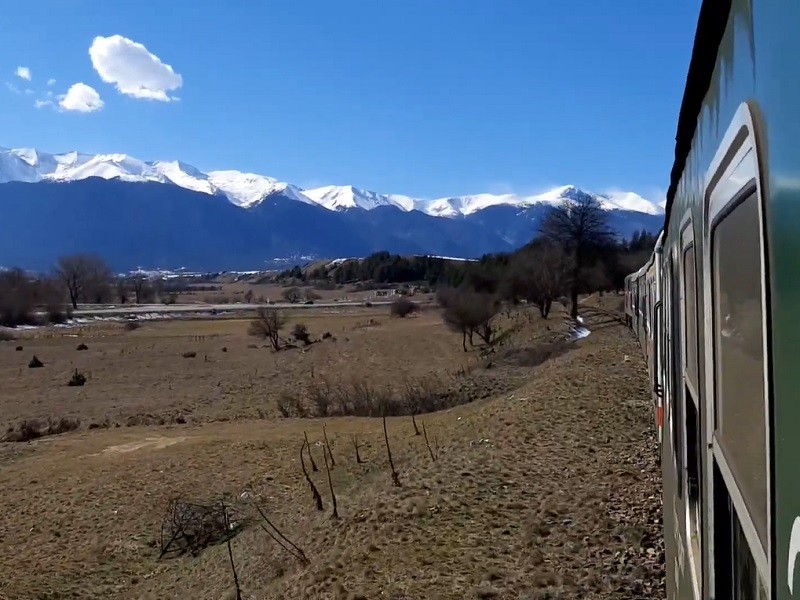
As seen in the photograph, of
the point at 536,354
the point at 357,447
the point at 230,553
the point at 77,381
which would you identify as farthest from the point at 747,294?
the point at 77,381

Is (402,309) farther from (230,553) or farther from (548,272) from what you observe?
(230,553)

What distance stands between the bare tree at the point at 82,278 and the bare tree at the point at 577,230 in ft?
321

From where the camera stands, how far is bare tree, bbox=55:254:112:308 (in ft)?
433

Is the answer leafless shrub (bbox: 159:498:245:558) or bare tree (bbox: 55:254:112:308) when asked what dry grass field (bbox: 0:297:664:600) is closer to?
leafless shrub (bbox: 159:498:245:558)

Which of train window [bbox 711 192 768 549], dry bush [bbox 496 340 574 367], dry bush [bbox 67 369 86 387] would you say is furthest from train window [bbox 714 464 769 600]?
dry bush [bbox 67 369 86 387]

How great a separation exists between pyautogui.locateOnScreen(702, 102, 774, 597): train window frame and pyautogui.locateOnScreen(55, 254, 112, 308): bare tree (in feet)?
433

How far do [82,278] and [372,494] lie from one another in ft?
454

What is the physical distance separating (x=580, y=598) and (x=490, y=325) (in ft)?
144

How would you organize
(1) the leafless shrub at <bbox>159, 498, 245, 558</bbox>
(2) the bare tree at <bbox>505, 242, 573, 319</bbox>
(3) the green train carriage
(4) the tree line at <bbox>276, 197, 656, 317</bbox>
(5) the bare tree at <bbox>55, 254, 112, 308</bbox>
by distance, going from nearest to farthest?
1. (3) the green train carriage
2. (1) the leafless shrub at <bbox>159, 498, 245, 558</bbox>
3. (2) the bare tree at <bbox>505, 242, 573, 319</bbox>
4. (4) the tree line at <bbox>276, 197, 656, 317</bbox>
5. (5) the bare tree at <bbox>55, 254, 112, 308</bbox>

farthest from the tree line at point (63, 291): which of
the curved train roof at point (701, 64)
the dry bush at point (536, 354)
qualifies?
the curved train roof at point (701, 64)

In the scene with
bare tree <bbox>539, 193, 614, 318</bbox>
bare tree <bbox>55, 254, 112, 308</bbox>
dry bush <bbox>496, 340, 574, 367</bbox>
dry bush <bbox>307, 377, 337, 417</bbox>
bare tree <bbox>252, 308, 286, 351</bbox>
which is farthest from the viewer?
bare tree <bbox>55, 254, 112, 308</bbox>

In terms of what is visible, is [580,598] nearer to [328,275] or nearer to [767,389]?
[767,389]

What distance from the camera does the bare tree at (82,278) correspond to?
13212 cm

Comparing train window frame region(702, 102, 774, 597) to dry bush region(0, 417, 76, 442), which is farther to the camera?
dry bush region(0, 417, 76, 442)
